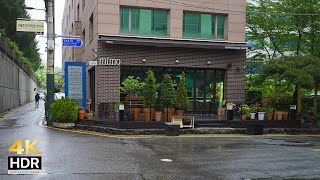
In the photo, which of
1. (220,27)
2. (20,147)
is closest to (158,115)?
(20,147)

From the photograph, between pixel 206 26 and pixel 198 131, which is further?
pixel 206 26

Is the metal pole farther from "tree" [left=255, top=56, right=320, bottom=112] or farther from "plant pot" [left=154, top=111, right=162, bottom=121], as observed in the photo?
"tree" [left=255, top=56, right=320, bottom=112]

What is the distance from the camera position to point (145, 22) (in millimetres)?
20672

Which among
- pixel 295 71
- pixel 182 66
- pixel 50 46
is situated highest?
pixel 50 46

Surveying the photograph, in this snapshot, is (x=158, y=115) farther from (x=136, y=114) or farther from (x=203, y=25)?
(x=203, y=25)

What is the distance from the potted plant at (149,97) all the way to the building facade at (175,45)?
3.87 metres

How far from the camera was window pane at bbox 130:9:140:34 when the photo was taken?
66.9ft

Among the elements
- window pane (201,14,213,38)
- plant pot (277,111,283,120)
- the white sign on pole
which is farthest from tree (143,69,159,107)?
window pane (201,14,213,38)

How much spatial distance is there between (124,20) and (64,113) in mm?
6617

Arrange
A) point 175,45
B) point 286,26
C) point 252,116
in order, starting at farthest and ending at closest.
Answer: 1. point 286,26
2. point 175,45
3. point 252,116

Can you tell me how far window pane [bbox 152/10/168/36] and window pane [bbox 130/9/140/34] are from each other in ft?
3.23

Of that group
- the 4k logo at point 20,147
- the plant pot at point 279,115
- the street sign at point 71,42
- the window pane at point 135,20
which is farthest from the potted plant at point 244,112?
the 4k logo at point 20,147

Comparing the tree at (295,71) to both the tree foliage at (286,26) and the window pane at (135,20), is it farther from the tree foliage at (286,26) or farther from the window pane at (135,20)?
the window pane at (135,20)

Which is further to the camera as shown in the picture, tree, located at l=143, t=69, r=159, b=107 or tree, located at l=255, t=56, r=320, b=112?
tree, located at l=255, t=56, r=320, b=112
